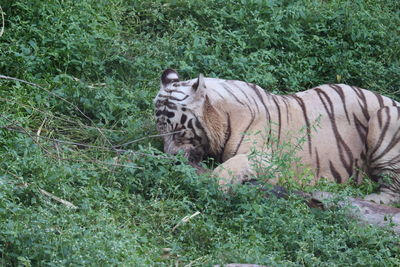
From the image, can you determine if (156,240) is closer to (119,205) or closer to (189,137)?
(119,205)

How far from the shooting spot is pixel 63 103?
7.92 meters

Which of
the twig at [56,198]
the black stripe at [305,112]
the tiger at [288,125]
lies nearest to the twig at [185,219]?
the twig at [56,198]

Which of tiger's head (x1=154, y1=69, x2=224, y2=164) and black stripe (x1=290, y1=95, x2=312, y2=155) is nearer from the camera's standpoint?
tiger's head (x1=154, y1=69, x2=224, y2=164)

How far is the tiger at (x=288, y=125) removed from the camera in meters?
7.39

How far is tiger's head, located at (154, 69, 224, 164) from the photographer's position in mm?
7383

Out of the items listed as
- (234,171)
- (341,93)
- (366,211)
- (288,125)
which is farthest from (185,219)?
(341,93)

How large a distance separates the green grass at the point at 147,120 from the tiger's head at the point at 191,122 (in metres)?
0.22

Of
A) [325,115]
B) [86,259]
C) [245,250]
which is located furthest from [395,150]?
[86,259]

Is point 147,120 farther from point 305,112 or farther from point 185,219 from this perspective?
point 185,219

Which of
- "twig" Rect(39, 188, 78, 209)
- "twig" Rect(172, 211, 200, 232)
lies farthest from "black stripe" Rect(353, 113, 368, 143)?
"twig" Rect(39, 188, 78, 209)

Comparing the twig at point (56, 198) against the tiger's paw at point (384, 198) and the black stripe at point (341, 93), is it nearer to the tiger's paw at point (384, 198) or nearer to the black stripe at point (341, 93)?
the tiger's paw at point (384, 198)

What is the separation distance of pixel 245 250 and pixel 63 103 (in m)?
2.86

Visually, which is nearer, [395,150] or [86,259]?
[86,259]

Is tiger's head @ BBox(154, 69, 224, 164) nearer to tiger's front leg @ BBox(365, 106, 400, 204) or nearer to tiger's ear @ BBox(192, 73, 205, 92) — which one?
tiger's ear @ BBox(192, 73, 205, 92)
